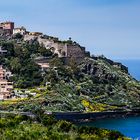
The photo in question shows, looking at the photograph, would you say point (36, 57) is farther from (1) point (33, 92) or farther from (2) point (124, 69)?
(2) point (124, 69)

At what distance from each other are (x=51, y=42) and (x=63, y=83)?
39.7 ft

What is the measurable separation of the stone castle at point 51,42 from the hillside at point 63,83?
1.02 m

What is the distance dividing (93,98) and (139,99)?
1083 centimetres

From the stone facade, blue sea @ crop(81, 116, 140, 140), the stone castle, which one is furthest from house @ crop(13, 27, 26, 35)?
blue sea @ crop(81, 116, 140, 140)

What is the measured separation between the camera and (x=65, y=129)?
49312 mm

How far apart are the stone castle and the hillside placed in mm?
1016

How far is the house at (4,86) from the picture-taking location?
3178 inches

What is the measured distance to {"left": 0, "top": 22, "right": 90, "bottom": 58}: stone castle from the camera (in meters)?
95.9

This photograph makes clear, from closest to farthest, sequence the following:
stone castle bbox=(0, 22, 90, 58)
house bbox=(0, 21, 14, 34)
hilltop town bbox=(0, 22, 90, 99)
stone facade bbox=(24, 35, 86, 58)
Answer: hilltop town bbox=(0, 22, 90, 99) < stone facade bbox=(24, 35, 86, 58) < stone castle bbox=(0, 22, 90, 58) < house bbox=(0, 21, 14, 34)

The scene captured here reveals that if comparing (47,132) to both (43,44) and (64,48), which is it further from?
(43,44)

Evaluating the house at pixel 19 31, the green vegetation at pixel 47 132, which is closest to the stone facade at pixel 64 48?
the house at pixel 19 31

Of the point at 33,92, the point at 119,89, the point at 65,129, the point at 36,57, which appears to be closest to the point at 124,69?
the point at 119,89

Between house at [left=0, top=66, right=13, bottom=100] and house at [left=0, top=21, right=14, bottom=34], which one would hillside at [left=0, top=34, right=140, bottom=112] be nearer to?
house at [left=0, top=66, right=13, bottom=100]

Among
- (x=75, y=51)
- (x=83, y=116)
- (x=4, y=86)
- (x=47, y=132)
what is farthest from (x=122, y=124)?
(x=47, y=132)
